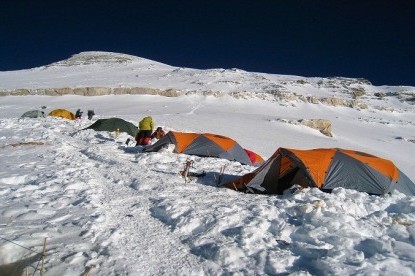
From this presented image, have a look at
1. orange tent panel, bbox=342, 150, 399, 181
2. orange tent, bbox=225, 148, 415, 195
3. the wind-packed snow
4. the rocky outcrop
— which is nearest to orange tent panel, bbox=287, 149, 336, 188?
orange tent, bbox=225, 148, 415, 195

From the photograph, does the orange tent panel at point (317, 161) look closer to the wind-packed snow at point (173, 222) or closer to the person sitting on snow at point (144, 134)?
the wind-packed snow at point (173, 222)

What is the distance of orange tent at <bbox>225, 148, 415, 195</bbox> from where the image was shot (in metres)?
8.37

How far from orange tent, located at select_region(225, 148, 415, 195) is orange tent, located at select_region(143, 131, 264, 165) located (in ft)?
12.5

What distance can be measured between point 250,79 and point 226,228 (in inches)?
2523

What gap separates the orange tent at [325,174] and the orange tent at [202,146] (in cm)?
380

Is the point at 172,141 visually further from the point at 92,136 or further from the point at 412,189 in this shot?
the point at 412,189

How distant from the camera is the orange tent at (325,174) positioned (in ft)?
27.5

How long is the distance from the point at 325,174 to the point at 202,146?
534cm

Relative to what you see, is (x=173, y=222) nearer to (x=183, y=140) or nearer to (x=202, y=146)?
(x=202, y=146)

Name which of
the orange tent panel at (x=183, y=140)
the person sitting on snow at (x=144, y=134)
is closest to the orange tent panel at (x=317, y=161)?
the orange tent panel at (x=183, y=140)

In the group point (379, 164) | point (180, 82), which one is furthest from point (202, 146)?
point (180, 82)

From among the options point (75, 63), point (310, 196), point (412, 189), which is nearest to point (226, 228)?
point (310, 196)

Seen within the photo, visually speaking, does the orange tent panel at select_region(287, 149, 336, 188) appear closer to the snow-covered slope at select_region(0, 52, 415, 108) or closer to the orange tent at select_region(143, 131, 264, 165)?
the orange tent at select_region(143, 131, 264, 165)

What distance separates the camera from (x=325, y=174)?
8383 mm
